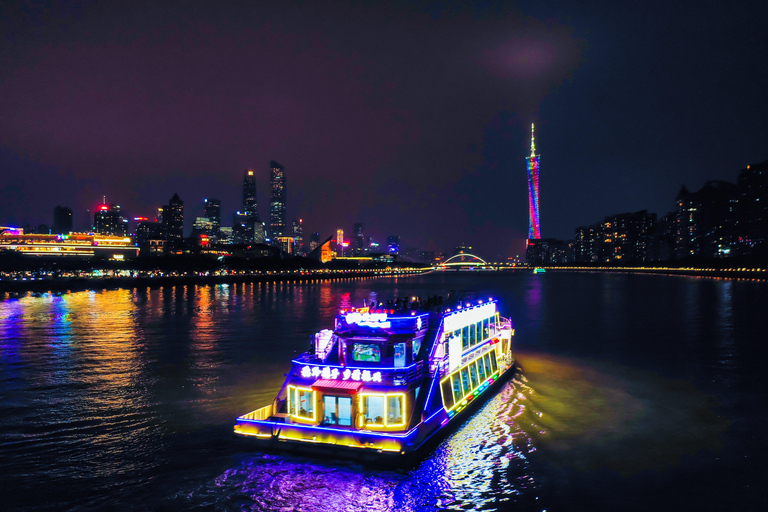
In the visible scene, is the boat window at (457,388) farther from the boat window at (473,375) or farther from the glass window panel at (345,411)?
the glass window panel at (345,411)

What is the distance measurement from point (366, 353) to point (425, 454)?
3563 mm

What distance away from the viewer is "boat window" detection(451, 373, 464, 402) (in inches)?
689

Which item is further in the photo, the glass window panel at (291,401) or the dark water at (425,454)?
the glass window panel at (291,401)

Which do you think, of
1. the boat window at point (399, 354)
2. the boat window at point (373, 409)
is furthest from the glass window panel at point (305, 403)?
the boat window at point (399, 354)

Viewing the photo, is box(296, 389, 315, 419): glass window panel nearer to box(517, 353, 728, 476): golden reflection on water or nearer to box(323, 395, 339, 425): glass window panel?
box(323, 395, 339, 425): glass window panel

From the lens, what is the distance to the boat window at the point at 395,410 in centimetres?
1407

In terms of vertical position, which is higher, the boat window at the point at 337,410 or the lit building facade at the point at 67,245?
the lit building facade at the point at 67,245

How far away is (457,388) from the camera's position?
58.6 feet

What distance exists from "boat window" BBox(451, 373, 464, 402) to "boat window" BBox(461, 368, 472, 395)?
335mm

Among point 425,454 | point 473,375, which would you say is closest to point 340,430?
point 425,454

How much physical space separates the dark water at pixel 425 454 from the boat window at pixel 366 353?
3369 millimetres

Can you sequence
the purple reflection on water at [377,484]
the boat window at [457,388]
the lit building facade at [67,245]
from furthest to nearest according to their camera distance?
the lit building facade at [67,245] < the boat window at [457,388] < the purple reflection on water at [377,484]

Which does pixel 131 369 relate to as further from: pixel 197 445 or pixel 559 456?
pixel 559 456

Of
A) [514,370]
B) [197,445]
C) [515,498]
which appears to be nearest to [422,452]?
[515,498]
